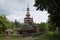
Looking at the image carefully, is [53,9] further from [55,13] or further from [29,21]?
[29,21]

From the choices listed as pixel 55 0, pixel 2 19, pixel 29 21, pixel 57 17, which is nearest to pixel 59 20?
pixel 57 17

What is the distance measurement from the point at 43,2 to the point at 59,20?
3.95 m

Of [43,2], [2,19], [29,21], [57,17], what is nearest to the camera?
[43,2]

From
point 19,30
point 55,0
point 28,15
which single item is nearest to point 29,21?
point 28,15

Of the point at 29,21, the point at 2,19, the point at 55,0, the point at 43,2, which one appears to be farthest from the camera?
the point at 29,21

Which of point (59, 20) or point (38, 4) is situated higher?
point (38, 4)

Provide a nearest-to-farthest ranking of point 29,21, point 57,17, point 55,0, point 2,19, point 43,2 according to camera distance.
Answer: point 55,0
point 43,2
point 57,17
point 2,19
point 29,21

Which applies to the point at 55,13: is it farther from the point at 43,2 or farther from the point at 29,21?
the point at 29,21

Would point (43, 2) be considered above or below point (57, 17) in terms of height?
above

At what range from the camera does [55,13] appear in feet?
83.3

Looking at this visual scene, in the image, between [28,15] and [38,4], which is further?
[28,15]

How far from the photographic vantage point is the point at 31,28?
219 ft

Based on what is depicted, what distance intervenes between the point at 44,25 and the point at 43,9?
4968cm

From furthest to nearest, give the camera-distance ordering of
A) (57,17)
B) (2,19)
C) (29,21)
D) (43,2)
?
(29,21)
(2,19)
(57,17)
(43,2)
